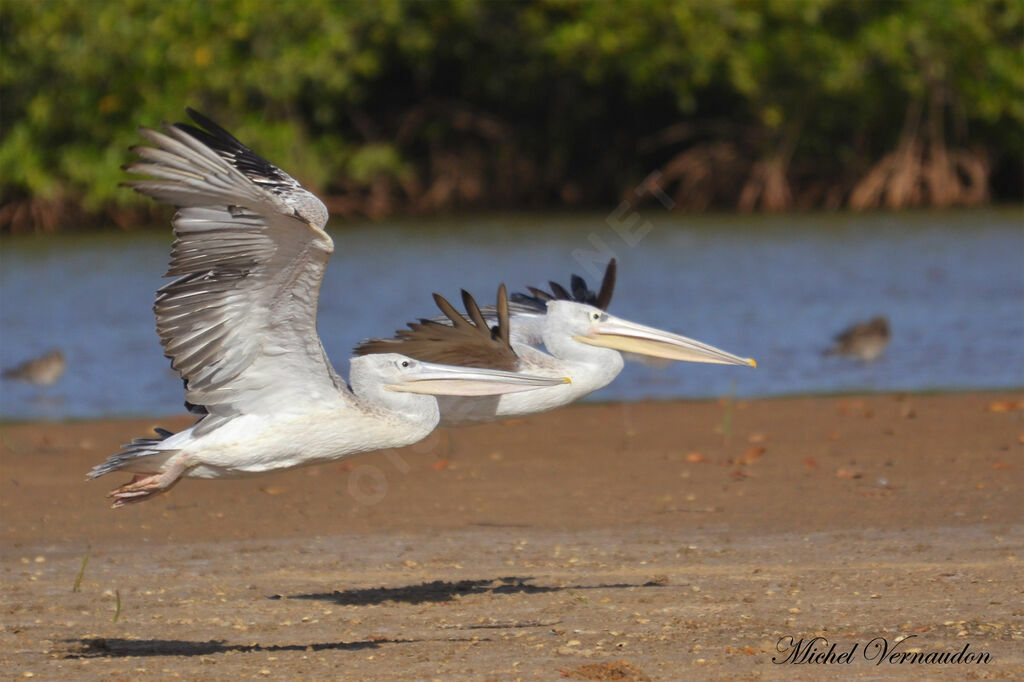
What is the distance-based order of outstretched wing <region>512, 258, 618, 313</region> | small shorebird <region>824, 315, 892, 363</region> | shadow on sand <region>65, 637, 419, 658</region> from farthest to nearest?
small shorebird <region>824, 315, 892, 363</region>
outstretched wing <region>512, 258, 618, 313</region>
shadow on sand <region>65, 637, 419, 658</region>

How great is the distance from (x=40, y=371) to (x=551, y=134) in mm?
19576

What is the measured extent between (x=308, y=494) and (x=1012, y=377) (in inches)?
256

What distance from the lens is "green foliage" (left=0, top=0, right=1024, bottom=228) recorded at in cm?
2661

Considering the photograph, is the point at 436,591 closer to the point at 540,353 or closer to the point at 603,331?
the point at 540,353

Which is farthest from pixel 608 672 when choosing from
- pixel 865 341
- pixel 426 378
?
pixel 865 341

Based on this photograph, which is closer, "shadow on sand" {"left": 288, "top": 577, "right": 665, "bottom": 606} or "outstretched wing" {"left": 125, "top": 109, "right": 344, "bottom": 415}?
"outstretched wing" {"left": 125, "top": 109, "right": 344, "bottom": 415}

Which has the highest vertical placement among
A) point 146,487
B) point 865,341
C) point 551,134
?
point 146,487

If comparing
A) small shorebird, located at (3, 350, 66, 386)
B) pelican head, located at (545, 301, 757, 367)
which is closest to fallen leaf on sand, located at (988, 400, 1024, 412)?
pelican head, located at (545, 301, 757, 367)

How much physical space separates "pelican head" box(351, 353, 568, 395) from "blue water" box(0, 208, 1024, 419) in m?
6.28

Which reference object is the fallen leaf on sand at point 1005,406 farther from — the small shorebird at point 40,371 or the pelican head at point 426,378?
the small shorebird at point 40,371

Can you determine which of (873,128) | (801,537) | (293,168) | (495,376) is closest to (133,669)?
(495,376)
